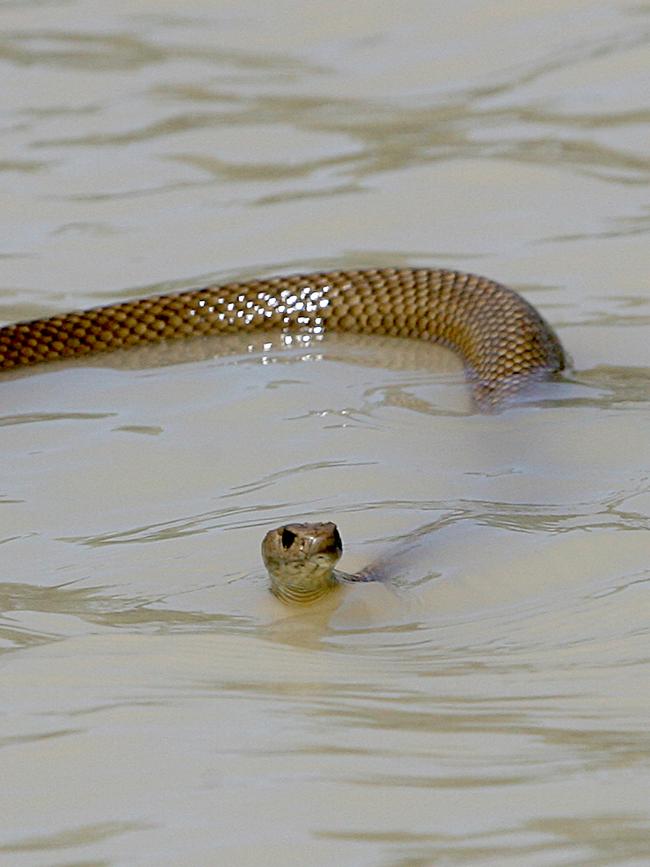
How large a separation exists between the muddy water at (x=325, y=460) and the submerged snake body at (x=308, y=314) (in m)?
0.18

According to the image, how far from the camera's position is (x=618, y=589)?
15.4 ft

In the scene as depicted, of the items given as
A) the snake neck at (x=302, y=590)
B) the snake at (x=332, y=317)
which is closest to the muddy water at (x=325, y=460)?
the snake neck at (x=302, y=590)

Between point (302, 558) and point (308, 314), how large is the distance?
3.33 meters

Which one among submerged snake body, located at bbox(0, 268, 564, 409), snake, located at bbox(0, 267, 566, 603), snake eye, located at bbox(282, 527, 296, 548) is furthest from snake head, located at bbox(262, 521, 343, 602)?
submerged snake body, located at bbox(0, 268, 564, 409)

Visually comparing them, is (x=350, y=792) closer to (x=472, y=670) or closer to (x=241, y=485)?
(x=472, y=670)

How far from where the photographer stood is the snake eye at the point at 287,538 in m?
4.59

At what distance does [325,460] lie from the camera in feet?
19.4

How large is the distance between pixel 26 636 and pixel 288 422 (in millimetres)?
1968

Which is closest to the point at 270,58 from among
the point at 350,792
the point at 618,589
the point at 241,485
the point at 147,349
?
the point at 147,349

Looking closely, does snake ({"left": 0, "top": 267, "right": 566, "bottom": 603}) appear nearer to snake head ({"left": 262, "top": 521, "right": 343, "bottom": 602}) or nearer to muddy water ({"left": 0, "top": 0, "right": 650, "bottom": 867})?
muddy water ({"left": 0, "top": 0, "right": 650, "bottom": 867})

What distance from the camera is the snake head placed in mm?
4535

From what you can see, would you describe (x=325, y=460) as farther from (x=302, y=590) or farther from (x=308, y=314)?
(x=308, y=314)

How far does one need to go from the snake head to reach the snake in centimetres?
236

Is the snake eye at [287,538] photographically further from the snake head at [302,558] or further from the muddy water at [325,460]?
the muddy water at [325,460]
